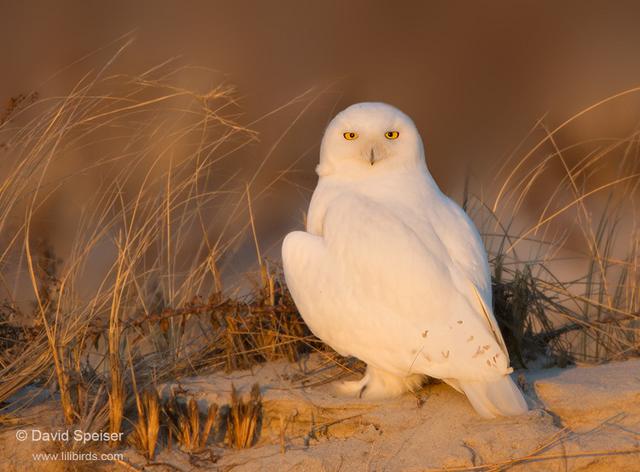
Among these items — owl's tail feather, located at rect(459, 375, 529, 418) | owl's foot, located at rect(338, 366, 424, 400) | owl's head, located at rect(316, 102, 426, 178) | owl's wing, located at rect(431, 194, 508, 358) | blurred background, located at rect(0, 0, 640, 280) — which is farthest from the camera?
blurred background, located at rect(0, 0, 640, 280)

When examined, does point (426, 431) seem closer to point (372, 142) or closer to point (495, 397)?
point (495, 397)

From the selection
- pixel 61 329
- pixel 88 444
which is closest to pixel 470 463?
pixel 88 444

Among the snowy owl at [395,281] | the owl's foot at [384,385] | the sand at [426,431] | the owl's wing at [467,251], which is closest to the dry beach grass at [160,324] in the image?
the sand at [426,431]

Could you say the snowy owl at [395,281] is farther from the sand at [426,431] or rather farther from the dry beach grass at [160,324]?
the dry beach grass at [160,324]

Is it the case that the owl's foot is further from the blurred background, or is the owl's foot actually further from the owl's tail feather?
the blurred background

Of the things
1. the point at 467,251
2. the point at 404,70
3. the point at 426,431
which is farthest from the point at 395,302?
the point at 404,70

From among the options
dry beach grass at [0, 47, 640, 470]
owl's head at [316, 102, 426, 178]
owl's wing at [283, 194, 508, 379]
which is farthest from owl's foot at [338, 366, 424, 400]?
owl's head at [316, 102, 426, 178]

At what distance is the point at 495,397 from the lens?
4.36 metres

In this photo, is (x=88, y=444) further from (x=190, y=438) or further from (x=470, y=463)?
(x=470, y=463)

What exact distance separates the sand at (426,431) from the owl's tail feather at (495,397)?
0.16 ft

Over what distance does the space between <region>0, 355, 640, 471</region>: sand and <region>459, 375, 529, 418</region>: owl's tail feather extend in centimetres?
5

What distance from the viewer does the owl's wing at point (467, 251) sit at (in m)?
4.49

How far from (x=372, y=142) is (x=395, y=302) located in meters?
0.80

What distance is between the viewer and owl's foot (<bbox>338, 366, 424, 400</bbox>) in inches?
183
